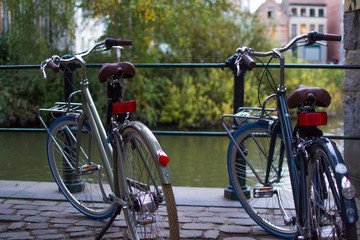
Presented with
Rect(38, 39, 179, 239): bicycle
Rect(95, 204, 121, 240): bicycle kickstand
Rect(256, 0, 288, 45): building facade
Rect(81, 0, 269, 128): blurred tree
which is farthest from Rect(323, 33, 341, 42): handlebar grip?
Rect(256, 0, 288, 45): building facade

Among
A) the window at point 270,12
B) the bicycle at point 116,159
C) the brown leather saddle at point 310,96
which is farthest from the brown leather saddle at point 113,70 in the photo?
the window at point 270,12

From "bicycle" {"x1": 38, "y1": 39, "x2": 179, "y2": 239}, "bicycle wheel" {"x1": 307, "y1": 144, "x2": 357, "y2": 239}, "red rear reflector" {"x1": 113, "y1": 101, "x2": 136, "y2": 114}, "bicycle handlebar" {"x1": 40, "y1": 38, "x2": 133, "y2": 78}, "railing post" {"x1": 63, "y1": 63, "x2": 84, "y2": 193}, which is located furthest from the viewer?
"railing post" {"x1": 63, "y1": 63, "x2": 84, "y2": 193}

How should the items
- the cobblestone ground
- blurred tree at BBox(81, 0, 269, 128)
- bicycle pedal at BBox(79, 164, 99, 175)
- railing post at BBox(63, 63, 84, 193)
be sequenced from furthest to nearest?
blurred tree at BBox(81, 0, 269, 128), railing post at BBox(63, 63, 84, 193), bicycle pedal at BBox(79, 164, 99, 175), the cobblestone ground

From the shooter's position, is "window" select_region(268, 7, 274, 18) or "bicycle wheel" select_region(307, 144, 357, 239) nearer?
"bicycle wheel" select_region(307, 144, 357, 239)

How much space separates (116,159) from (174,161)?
4915 millimetres

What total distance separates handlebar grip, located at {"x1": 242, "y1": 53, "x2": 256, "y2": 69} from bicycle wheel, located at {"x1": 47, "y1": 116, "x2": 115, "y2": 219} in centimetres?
119

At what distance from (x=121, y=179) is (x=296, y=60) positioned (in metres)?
16.0

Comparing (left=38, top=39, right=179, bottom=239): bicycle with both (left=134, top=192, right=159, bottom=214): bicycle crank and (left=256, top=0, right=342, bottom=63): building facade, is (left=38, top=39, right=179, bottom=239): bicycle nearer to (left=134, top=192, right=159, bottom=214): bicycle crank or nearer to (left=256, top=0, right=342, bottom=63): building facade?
(left=134, top=192, right=159, bottom=214): bicycle crank

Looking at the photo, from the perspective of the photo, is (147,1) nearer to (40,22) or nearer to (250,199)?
(40,22)

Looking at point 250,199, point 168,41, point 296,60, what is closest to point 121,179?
point 250,199

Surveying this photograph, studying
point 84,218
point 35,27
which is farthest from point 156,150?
point 35,27

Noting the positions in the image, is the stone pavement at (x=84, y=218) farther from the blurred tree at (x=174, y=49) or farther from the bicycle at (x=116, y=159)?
the blurred tree at (x=174, y=49)

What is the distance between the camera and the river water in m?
5.99

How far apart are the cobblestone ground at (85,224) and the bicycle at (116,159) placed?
132 millimetres
